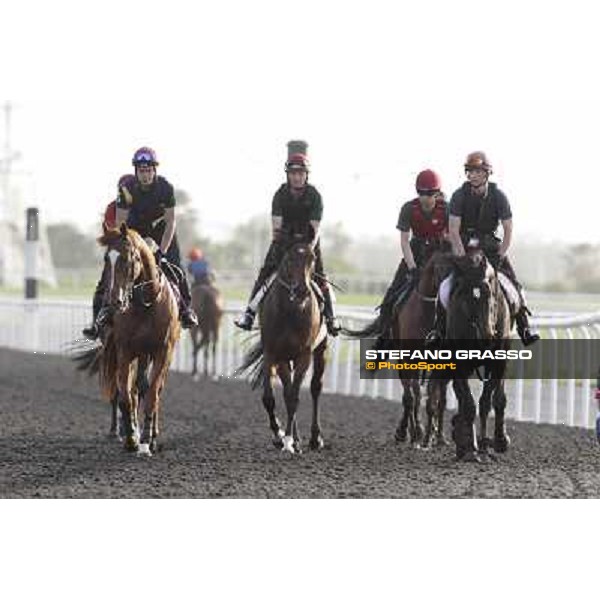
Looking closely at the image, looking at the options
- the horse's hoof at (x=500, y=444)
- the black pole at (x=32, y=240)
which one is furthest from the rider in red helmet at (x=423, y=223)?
the black pole at (x=32, y=240)

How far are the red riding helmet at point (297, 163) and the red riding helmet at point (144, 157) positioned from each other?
915mm

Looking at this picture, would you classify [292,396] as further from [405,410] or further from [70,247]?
[70,247]

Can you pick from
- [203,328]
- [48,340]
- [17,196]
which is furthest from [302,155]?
[17,196]

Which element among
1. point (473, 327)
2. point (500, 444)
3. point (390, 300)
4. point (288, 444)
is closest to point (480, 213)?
point (473, 327)

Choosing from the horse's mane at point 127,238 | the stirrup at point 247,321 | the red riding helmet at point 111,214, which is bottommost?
the stirrup at point 247,321

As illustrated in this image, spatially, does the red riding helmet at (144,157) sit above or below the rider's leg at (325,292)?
above

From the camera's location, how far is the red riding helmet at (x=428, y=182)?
10.5 metres

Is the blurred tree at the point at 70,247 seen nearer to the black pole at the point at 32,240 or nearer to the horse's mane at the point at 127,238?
the black pole at the point at 32,240

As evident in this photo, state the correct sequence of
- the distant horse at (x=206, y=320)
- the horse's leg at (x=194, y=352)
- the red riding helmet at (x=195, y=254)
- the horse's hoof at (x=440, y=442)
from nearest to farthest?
the horse's hoof at (x=440, y=442) → the horse's leg at (x=194, y=352) → the distant horse at (x=206, y=320) → the red riding helmet at (x=195, y=254)

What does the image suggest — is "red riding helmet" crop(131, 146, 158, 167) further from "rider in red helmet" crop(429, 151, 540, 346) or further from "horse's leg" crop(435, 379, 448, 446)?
"horse's leg" crop(435, 379, 448, 446)

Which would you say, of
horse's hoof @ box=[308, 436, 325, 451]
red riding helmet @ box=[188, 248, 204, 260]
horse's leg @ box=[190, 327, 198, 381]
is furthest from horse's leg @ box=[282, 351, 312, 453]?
red riding helmet @ box=[188, 248, 204, 260]

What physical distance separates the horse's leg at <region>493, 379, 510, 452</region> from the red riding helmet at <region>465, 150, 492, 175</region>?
5.02 feet

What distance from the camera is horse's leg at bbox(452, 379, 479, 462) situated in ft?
31.8

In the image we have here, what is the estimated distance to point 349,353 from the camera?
17.0 meters
